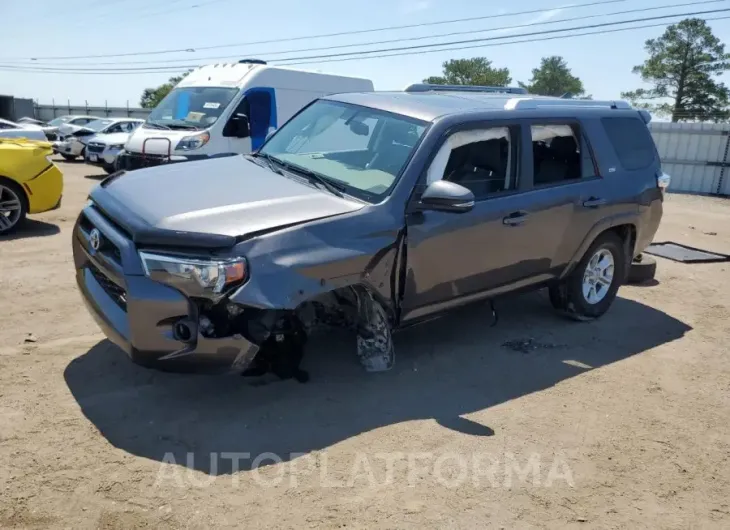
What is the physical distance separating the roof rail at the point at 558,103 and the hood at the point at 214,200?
1.90 metres

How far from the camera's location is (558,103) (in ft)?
18.3

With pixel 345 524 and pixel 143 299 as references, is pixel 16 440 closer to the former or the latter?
pixel 143 299

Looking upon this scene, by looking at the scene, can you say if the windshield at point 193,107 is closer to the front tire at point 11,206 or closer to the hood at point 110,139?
the front tire at point 11,206

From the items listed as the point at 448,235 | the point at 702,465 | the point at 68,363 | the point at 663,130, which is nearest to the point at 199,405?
the point at 68,363

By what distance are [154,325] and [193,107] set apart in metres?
8.70

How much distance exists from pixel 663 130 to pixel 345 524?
65.0 feet

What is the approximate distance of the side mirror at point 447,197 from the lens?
3980mm

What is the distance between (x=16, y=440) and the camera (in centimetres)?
339

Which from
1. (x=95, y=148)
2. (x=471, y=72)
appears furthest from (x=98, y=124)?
(x=471, y=72)

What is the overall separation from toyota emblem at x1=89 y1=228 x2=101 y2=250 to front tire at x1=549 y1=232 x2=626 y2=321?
3.84 meters

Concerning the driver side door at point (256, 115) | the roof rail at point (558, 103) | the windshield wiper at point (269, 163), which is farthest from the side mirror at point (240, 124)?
the roof rail at point (558, 103)

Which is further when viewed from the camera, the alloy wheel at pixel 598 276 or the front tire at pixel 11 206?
the front tire at pixel 11 206

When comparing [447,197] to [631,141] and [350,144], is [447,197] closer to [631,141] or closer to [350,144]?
[350,144]

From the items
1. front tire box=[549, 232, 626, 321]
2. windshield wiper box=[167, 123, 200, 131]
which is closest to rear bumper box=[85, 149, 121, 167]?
windshield wiper box=[167, 123, 200, 131]
